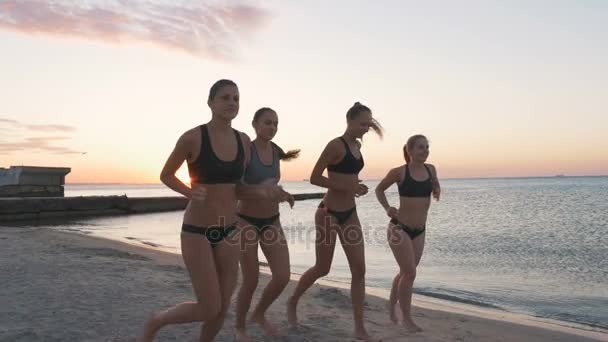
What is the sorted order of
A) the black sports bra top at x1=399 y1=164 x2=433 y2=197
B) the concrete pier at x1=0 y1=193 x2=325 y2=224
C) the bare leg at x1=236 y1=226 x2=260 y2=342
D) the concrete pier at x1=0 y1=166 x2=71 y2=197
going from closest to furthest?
the bare leg at x1=236 y1=226 x2=260 y2=342, the black sports bra top at x1=399 y1=164 x2=433 y2=197, the concrete pier at x1=0 y1=193 x2=325 y2=224, the concrete pier at x1=0 y1=166 x2=71 y2=197

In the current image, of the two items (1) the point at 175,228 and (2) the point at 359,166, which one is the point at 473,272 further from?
(1) the point at 175,228

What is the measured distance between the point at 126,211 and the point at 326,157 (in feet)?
132

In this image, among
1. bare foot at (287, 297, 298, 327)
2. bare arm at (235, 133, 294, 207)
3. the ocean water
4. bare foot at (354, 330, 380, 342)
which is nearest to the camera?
bare arm at (235, 133, 294, 207)

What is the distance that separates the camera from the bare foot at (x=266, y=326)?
6061 mm

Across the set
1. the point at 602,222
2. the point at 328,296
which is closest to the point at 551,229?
the point at 602,222

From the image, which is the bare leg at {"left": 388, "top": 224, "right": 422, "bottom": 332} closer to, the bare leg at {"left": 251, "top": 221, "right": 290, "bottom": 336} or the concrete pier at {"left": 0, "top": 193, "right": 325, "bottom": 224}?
the bare leg at {"left": 251, "top": 221, "right": 290, "bottom": 336}

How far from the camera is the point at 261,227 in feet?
18.5

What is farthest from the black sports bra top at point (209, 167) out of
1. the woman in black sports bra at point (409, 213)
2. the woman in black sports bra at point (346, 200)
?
the woman in black sports bra at point (409, 213)

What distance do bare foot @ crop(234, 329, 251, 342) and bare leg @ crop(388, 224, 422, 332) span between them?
82.4 inches

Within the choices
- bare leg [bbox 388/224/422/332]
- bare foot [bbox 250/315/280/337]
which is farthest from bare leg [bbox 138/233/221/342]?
bare leg [bbox 388/224/422/332]

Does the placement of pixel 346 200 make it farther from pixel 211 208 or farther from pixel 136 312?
pixel 136 312

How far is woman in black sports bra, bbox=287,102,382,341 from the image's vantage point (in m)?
6.03

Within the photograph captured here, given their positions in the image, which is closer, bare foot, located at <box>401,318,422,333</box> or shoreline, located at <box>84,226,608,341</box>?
bare foot, located at <box>401,318,422,333</box>

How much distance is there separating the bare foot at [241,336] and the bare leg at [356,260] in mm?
1281
